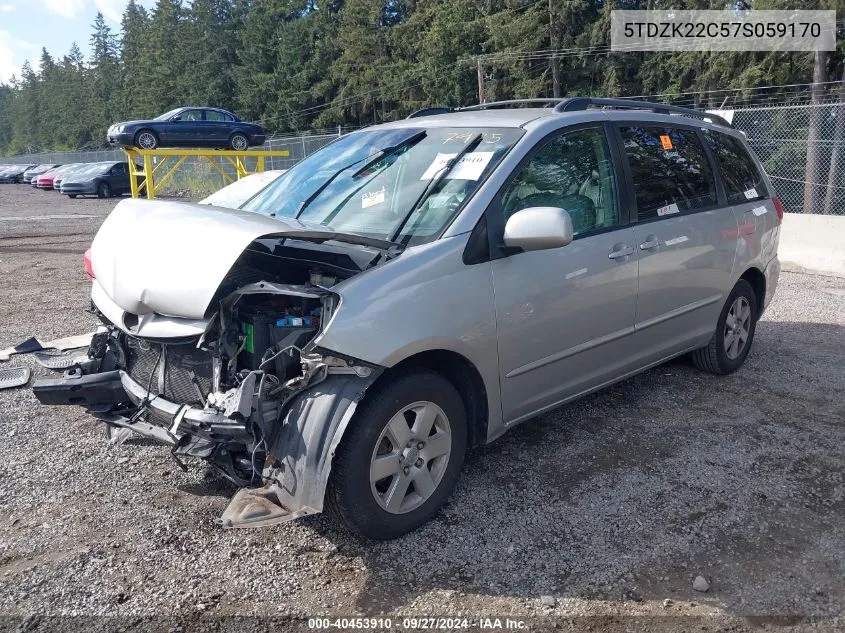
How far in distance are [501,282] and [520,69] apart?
3767 centimetres

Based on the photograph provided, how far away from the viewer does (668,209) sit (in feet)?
14.8

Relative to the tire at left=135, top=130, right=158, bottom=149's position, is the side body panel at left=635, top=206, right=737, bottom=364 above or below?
below

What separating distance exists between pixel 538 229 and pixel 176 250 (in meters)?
1.63

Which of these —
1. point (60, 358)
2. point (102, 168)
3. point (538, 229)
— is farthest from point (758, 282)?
point (102, 168)

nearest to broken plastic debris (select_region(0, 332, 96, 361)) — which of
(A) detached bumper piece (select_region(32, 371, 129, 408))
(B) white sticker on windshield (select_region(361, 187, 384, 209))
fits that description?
(A) detached bumper piece (select_region(32, 371, 129, 408))

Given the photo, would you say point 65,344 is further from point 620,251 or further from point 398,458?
point 620,251

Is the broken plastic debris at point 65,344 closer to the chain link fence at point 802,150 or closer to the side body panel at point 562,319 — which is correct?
the side body panel at point 562,319

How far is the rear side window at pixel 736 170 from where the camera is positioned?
203 inches

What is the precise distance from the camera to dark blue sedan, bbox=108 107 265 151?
68.0 feet

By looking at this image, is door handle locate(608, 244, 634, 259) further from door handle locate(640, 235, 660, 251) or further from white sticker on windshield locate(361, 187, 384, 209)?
white sticker on windshield locate(361, 187, 384, 209)

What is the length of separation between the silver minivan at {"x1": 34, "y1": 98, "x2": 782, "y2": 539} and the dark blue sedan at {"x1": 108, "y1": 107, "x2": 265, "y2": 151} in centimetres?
1826

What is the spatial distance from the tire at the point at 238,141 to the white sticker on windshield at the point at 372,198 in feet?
64.6

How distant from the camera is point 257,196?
4598 mm

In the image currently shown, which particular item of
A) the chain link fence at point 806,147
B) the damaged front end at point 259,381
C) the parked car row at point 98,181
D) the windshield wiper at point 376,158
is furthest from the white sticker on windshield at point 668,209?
the parked car row at point 98,181
